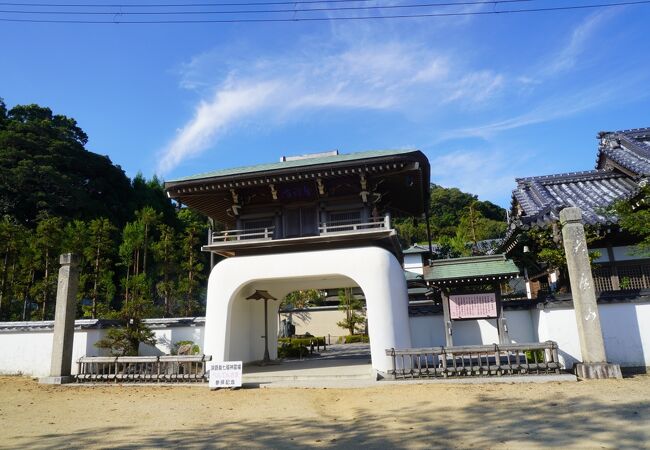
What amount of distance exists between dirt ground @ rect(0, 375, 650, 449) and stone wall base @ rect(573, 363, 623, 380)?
14.7 inches

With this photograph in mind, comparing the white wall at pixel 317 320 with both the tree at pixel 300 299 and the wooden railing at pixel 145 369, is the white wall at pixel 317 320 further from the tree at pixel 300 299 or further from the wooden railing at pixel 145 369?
the wooden railing at pixel 145 369


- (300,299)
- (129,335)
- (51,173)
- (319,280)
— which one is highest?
(51,173)

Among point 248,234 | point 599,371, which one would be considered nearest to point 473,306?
point 599,371

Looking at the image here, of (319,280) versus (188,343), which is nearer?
(188,343)

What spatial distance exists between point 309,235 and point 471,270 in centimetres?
557

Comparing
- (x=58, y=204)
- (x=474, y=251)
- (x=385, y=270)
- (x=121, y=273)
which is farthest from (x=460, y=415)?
(x=58, y=204)

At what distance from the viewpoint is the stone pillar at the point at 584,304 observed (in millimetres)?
9797

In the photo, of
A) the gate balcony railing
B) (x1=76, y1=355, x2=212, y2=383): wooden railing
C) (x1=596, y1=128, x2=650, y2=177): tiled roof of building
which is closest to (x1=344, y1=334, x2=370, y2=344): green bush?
the gate balcony railing

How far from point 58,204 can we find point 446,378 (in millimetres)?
36383

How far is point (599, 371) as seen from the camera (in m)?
9.73

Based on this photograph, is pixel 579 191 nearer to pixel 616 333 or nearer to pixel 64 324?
pixel 616 333

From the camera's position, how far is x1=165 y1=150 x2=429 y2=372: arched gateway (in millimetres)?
12297

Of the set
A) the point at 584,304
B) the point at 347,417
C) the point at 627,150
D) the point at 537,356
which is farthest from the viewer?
the point at 627,150

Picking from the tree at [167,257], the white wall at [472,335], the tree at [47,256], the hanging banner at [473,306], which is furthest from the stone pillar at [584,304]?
the tree at [47,256]
